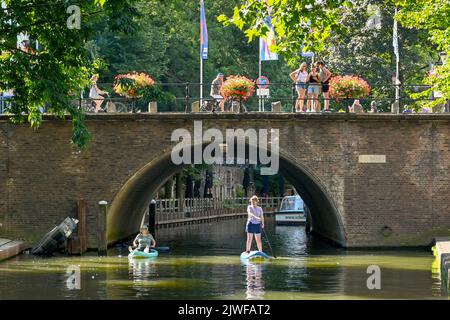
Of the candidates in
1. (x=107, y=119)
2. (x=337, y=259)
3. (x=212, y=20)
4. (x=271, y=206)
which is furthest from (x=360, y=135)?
(x=271, y=206)

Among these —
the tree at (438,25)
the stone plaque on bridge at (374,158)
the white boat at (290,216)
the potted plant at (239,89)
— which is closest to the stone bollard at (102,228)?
the potted plant at (239,89)

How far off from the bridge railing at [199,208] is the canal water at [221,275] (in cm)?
1811

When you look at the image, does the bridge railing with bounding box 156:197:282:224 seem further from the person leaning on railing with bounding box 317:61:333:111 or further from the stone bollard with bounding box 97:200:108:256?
the stone bollard with bounding box 97:200:108:256

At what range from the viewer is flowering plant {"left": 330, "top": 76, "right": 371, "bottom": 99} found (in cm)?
3506

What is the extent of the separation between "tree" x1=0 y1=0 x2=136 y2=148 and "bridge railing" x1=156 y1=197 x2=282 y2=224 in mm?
24549

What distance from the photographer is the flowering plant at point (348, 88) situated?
35.1m

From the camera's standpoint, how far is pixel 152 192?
4441 centimetres

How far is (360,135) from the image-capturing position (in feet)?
114

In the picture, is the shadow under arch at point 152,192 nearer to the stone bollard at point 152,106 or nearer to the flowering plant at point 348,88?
the stone bollard at point 152,106

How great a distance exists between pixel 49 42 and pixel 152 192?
54.8 feet

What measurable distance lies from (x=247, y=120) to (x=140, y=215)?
1184 centimetres

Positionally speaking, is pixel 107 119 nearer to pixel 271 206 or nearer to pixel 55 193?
pixel 55 193

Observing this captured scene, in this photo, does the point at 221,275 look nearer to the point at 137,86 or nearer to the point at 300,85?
→ the point at 137,86

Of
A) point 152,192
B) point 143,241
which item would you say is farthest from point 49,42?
point 152,192
